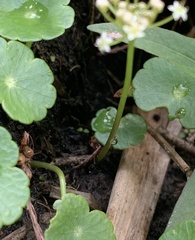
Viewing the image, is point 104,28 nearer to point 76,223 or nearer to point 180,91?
point 180,91

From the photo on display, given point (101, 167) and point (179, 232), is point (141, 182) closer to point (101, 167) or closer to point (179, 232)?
point (101, 167)

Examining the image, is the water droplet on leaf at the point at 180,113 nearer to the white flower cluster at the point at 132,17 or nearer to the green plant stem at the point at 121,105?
the green plant stem at the point at 121,105

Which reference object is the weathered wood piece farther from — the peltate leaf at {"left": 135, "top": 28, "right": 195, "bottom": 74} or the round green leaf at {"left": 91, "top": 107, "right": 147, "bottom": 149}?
the peltate leaf at {"left": 135, "top": 28, "right": 195, "bottom": 74}

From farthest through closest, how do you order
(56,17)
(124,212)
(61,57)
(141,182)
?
(61,57) → (141,182) → (124,212) → (56,17)

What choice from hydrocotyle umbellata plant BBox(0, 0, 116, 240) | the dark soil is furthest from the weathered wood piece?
hydrocotyle umbellata plant BBox(0, 0, 116, 240)

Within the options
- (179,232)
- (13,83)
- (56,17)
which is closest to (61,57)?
(56,17)
